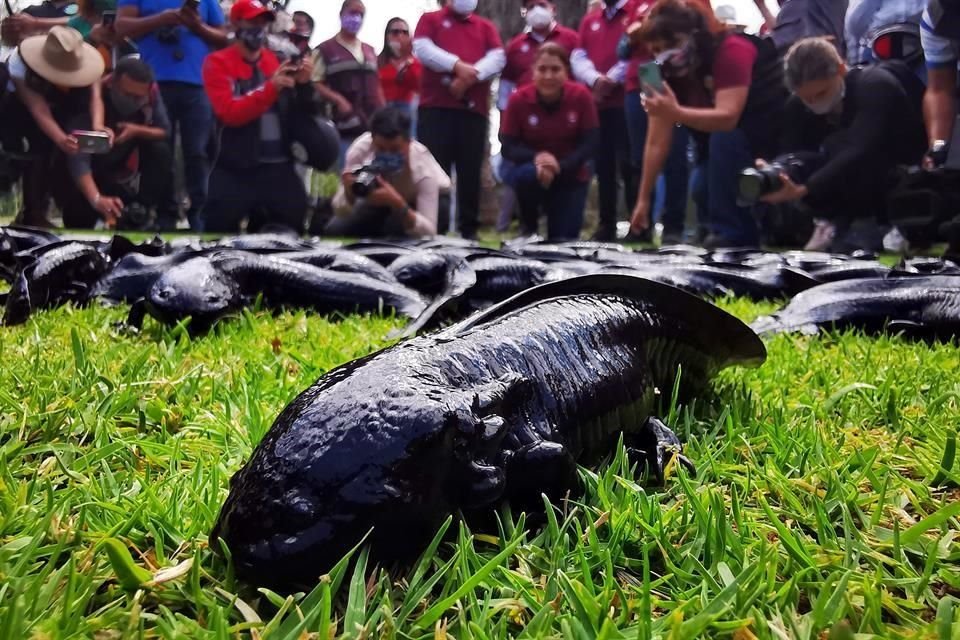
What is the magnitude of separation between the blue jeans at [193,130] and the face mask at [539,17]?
4633 millimetres

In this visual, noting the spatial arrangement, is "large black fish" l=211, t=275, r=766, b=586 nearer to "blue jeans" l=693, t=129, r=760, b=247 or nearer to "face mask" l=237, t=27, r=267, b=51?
"blue jeans" l=693, t=129, r=760, b=247

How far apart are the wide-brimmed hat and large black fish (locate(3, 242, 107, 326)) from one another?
313 inches

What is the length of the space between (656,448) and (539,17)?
10.4 meters

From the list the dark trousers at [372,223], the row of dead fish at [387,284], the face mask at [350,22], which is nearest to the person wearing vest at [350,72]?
the face mask at [350,22]

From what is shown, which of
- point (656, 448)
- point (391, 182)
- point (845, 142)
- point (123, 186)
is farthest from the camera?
point (123, 186)

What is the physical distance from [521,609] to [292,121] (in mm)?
10548

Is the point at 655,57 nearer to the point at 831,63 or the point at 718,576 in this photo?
the point at 831,63

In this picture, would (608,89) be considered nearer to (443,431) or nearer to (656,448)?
(656,448)

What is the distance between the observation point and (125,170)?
11.9m

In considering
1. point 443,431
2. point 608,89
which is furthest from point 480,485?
point 608,89

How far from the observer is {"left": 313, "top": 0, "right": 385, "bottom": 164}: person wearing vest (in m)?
11.6

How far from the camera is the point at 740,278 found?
4.95 metres

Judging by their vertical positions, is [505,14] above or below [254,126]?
above

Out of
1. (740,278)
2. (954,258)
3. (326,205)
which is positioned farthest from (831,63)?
(326,205)
